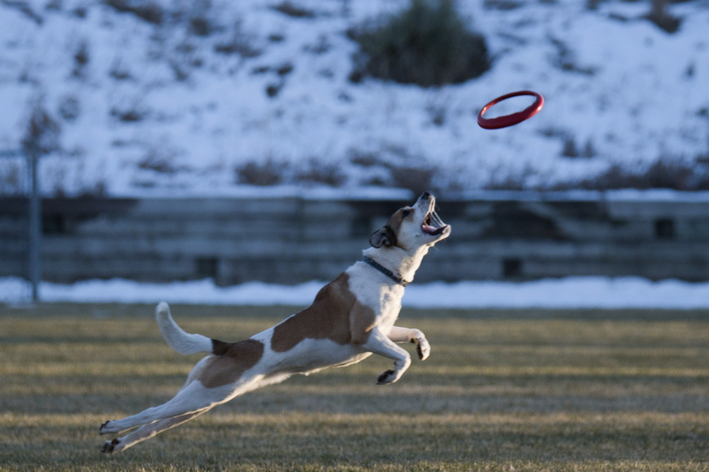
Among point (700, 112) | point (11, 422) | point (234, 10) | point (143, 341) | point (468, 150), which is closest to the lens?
point (11, 422)

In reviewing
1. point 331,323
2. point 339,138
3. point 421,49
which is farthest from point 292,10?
point 331,323

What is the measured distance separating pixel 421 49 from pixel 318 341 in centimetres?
1793

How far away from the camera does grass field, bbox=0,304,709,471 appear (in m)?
4.05

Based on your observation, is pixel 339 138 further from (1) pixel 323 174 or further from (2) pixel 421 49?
(2) pixel 421 49

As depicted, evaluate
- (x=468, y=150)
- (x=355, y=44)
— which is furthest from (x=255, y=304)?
(x=355, y=44)

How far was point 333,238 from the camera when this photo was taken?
14.5 m

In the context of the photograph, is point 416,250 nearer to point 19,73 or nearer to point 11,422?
point 11,422

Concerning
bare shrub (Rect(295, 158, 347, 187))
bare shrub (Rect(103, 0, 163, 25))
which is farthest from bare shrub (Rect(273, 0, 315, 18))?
bare shrub (Rect(295, 158, 347, 187))

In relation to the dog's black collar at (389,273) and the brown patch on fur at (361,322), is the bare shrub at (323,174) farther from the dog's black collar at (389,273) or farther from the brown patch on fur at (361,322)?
the brown patch on fur at (361,322)

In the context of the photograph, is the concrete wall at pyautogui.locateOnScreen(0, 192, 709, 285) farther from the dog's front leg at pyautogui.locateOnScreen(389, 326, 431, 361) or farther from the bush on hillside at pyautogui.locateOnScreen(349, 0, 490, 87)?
the dog's front leg at pyautogui.locateOnScreen(389, 326, 431, 361)

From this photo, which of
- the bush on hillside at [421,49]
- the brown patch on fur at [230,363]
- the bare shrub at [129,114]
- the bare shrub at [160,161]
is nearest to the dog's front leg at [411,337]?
the brown patch on fur at [230,363]

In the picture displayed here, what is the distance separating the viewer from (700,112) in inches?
788

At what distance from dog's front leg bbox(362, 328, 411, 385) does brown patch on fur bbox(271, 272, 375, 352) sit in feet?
0.11

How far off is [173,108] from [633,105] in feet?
38.2
